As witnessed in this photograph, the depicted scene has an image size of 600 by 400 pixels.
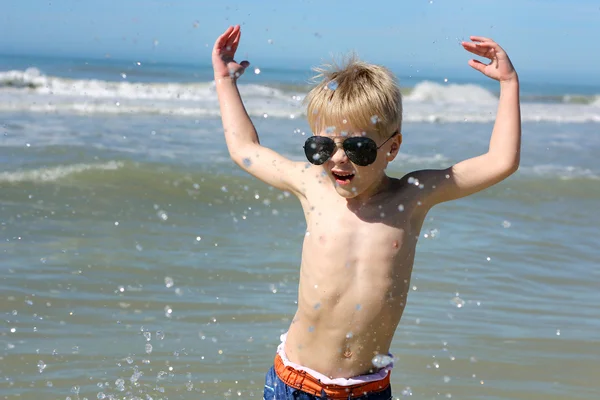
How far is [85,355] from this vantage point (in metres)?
4.45

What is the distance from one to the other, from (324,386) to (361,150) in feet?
2.72

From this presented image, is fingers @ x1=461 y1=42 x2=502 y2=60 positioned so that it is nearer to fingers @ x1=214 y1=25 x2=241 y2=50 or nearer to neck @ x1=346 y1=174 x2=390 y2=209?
neck @ x1=346 y1=174 x2=390 y2=209

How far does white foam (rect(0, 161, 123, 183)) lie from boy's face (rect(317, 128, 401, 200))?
5.82 meters

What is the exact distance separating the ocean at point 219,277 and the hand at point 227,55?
164 cm

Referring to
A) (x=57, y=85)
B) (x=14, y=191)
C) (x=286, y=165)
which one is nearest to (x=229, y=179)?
(x=14, y=191)

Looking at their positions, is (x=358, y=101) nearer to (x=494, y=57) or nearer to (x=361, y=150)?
(x=361, y=150)

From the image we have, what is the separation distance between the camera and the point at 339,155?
9.41 feet

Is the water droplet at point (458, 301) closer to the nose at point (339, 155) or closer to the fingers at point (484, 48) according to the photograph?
the fingers at point (484, 48)

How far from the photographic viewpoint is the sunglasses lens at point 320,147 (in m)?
2.85

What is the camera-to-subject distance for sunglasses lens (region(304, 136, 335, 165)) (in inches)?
112

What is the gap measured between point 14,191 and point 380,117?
564 centimetres

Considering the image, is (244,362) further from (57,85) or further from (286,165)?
(57,85)

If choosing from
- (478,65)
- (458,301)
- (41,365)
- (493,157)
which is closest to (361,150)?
(493,157)

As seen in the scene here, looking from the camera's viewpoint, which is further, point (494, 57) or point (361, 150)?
point (494, 57)
